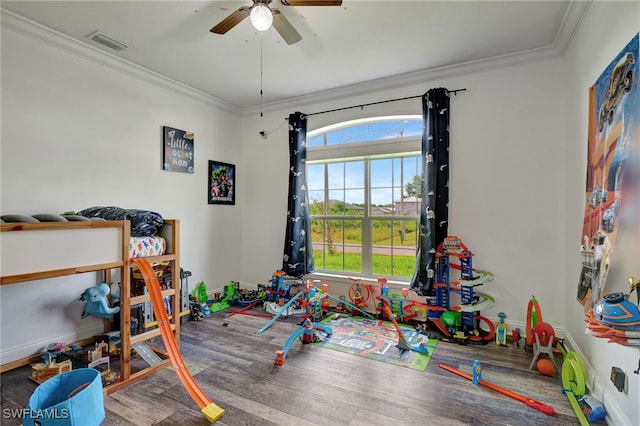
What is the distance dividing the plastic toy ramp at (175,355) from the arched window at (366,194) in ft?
7.44

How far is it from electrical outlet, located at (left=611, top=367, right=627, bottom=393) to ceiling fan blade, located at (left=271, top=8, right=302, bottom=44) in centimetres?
283

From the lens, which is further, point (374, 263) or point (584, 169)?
point (374, 263)

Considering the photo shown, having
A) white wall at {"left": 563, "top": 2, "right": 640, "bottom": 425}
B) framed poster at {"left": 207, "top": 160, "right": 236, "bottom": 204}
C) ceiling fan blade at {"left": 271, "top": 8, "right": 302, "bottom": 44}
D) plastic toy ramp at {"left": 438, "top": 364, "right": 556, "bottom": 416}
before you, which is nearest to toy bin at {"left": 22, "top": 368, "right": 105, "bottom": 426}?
plastic toy ramp at {"left": 438, "top": 364, "right": 556, "bottom": 416}

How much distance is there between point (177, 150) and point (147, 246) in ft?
5.46

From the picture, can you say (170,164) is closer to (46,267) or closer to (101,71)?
(101,71)

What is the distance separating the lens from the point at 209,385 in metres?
2.10

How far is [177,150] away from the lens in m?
3.62

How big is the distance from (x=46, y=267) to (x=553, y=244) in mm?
A: 3947

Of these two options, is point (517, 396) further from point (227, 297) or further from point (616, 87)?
point (227, 297)

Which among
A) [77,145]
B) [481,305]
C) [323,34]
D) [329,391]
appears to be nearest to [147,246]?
[77,145]

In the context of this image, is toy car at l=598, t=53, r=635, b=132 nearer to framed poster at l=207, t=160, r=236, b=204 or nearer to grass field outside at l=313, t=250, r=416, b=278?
grass field outside at l=313, t=250, r=416, b=278

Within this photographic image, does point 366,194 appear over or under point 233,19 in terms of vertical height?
under

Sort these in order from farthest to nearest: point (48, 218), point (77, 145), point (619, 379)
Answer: point (77, 145)
point (48, 218)
point (619, 379)

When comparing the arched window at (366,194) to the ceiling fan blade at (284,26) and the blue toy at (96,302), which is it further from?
the blue toy at (96,302)
